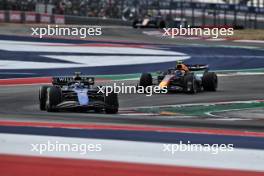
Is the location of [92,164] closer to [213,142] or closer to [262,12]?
[213,142]

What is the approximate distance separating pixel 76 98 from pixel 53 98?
0.45 meters

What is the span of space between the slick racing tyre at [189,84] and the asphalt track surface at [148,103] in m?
0.25

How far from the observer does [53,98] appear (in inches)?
480

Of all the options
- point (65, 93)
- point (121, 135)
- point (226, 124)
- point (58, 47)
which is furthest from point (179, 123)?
point (58, 47)

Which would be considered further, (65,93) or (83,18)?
(83,18)

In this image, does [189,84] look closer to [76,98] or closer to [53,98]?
[76,98]

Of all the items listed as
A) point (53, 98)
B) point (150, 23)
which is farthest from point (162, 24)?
point (53, 98)

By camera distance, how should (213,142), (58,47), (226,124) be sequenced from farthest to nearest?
1. (58,47)
2. (226,124)
3. (213,142)

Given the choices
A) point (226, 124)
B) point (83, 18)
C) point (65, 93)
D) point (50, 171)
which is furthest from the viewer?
point (83, 18)

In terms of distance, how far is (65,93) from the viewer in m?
12.6

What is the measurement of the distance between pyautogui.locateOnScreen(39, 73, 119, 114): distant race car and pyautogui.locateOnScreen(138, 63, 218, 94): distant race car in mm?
3866

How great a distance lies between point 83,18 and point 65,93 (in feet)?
104

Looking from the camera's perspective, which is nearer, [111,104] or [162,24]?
[111,104]

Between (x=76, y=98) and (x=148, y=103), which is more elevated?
(x=76, y=98)
